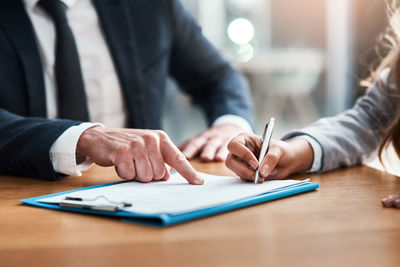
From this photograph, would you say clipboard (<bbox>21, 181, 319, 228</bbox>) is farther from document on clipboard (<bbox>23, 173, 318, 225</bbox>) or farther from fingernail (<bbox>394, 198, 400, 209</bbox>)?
fingernail (<bbox>394, 198, 400, 209</bbox>)

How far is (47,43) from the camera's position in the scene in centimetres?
143

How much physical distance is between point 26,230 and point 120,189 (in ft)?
0.73

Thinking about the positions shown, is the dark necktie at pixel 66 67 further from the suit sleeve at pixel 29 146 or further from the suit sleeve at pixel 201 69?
the suit sleeve at pixel 201 69

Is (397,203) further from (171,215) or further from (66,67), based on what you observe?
(66,67)

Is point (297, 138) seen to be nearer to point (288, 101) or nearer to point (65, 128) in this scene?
point (65, 128)

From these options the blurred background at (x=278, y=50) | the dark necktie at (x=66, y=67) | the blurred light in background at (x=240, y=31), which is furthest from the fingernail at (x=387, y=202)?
the blurred light in background at (x=240, y=31)

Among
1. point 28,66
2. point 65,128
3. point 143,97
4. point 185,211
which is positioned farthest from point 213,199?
point 143,97

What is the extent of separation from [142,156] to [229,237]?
353mm

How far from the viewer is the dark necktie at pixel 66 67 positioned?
137 centimetres

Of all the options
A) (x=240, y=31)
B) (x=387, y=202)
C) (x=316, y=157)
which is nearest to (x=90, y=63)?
(x=316, y=157)

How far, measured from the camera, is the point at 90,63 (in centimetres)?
153

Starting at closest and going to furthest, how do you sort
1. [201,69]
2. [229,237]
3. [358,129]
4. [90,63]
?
[229,237]
[358,129]
[90,63]
[201,69]

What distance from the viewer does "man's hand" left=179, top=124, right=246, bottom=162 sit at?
4.14ft

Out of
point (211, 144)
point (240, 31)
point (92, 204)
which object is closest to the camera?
point (92, 204)
